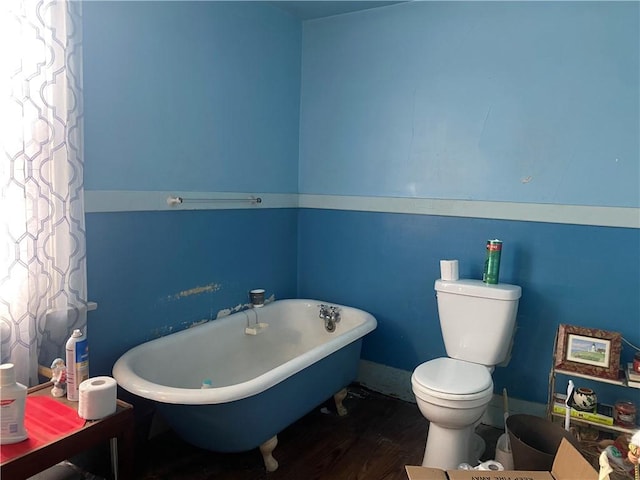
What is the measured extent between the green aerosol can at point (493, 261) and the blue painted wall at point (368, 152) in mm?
158

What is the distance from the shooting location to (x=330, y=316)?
2.81 m

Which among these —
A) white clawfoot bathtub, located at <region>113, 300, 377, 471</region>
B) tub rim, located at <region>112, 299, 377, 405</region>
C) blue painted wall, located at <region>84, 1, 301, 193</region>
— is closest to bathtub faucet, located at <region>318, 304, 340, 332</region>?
white clawfoot bathtub, located at <region>113, 300, 377, 471</region>

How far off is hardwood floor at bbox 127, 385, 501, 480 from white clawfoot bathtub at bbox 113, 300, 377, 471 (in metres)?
0.11

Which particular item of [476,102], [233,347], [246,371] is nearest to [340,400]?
[246,371]

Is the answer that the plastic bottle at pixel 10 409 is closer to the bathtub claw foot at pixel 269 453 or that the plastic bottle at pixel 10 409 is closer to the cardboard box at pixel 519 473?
the bathtub claw foot at pixel 269 453

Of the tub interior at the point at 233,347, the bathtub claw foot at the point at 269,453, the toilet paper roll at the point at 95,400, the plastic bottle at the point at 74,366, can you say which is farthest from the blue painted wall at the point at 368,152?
the bathtub claw foot at the point at 269,453

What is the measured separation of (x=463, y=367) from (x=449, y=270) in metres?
0.50

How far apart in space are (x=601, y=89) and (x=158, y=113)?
6.97 ft

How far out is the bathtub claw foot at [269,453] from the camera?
2.04 metres

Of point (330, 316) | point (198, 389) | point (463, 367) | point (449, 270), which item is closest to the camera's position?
point (198, 389)

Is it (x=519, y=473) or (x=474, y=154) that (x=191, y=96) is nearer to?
(x=474, y=154)

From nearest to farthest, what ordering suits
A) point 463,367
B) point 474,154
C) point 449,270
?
point 463,367 → point 449,270 → point 474,154

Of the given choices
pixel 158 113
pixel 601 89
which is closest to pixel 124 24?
pixel 158 113

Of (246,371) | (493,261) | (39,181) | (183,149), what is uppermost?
(183,149)
